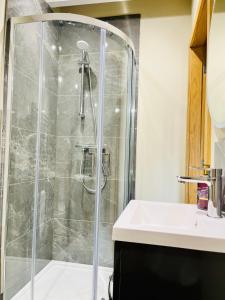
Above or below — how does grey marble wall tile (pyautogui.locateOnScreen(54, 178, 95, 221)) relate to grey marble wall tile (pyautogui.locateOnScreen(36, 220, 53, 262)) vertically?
above

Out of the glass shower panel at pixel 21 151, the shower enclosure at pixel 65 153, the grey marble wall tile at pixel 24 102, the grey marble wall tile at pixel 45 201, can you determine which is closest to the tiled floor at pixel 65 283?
the shower enclosure at pixel 65 153

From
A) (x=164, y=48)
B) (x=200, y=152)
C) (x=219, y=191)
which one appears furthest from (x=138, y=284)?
(x=164, y=48)

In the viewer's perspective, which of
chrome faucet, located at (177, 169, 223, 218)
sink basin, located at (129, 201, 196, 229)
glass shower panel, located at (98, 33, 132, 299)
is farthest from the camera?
glass shower panel, located at (98, 33, 132, 299)

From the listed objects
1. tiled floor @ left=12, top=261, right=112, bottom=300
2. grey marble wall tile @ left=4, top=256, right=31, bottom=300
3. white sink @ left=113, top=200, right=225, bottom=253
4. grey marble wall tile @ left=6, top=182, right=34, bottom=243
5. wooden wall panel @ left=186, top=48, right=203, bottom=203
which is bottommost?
tiled floor @ left=12, top=261, right=112, bottom=300

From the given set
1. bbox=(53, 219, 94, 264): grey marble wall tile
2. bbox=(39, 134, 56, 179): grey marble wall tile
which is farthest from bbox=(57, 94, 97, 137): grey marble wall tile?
bbox=(53, 219, 94, 264): grey marble wall tile

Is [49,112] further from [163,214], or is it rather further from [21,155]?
[163,214]

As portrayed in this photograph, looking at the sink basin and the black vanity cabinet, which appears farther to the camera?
the sink basin

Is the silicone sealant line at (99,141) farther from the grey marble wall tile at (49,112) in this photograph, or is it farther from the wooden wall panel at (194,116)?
the wooden wall panel at (194,116)

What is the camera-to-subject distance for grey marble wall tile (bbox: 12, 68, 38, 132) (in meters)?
1.68

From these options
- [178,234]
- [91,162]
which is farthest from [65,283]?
[178,234]

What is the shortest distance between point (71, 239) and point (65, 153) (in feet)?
2.54

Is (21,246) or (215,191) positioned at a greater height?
(215,191)

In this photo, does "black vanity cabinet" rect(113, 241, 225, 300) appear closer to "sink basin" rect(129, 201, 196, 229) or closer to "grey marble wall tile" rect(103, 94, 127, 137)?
"sink basin" rect(129, 201, 196, 229)

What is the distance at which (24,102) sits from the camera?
1.77 metres
